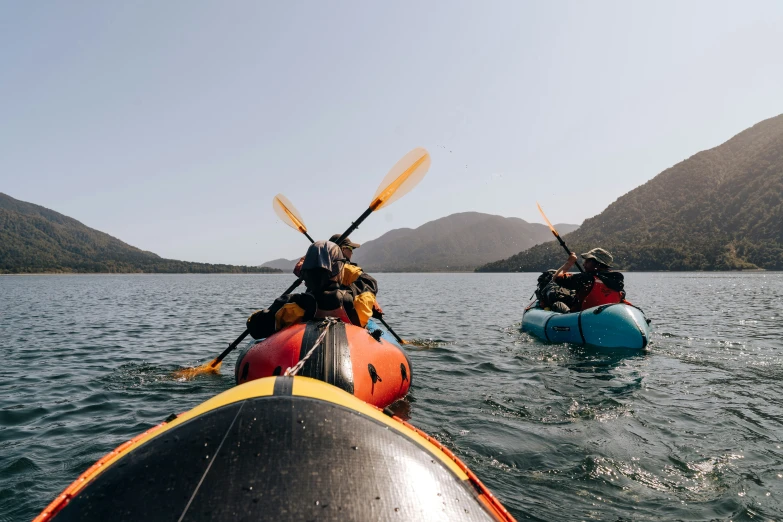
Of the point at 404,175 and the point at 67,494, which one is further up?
the point at 404,175

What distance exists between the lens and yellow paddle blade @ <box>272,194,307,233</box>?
11.9 metres

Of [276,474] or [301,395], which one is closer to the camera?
[276,474]

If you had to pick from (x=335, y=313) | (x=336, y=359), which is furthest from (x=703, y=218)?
(x=336, y=359)

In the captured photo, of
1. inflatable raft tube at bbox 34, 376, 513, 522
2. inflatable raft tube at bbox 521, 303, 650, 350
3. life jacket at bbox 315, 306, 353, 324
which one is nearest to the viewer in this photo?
inflatable raft tube at bbox 34, 376, 513, 522

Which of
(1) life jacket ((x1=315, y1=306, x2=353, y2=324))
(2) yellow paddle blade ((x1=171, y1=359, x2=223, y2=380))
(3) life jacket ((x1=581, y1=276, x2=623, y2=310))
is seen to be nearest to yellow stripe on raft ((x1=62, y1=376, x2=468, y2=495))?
(1) life jacket ((x1=315, y1=306, x2=353, y2=324))

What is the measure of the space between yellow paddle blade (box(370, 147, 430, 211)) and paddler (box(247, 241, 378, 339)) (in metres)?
3.91

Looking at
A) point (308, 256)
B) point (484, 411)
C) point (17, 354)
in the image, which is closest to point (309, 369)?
point (308, 256)

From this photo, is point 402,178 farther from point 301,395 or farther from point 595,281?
point 301,395

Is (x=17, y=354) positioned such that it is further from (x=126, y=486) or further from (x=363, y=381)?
(x=126, y=486)

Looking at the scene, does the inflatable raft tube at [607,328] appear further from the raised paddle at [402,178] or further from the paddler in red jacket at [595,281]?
the raised paddle at [402,178]

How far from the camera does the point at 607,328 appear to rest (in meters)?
11.0

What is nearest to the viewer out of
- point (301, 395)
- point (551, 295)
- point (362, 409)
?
point (301, 395)

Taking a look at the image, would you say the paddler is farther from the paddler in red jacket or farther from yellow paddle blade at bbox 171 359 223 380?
the paddler in red jacket

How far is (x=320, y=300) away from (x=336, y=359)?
1286 millimetres
